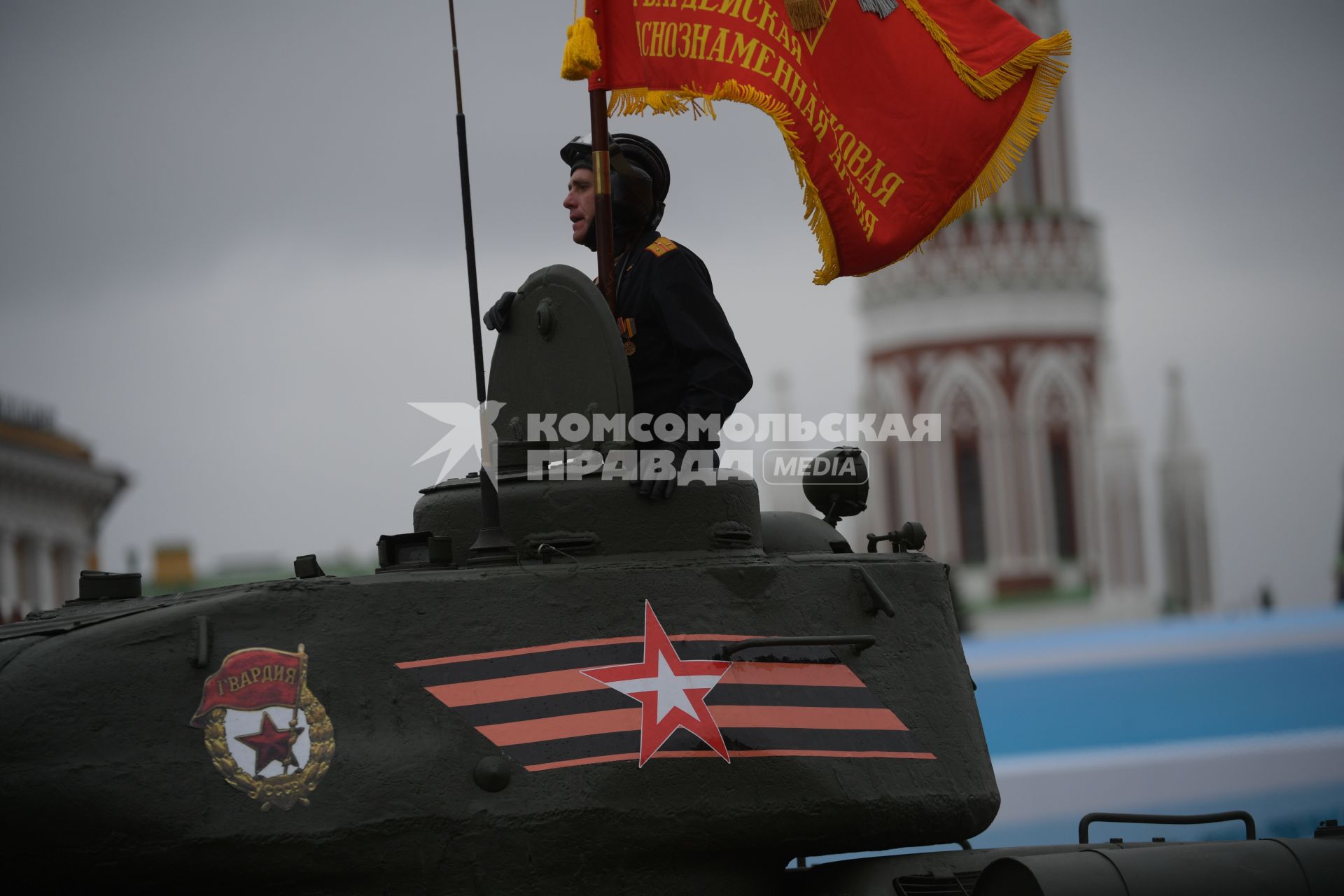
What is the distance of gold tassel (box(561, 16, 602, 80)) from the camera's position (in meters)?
8.30

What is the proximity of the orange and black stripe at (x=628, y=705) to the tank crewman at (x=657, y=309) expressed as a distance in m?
0.81

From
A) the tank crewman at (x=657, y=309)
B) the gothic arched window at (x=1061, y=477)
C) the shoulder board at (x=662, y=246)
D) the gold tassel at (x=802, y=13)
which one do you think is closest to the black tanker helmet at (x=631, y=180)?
the tank crewman at (x=657, y=309)

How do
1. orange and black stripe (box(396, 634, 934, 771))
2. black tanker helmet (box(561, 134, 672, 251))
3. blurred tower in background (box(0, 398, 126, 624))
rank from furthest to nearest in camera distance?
blurred tower in background (box(0, 398, 126, 624))
black tanker helmet (box(561, 134, 672, 251))
orange and black stripe (box(396, 634, 934, 771))

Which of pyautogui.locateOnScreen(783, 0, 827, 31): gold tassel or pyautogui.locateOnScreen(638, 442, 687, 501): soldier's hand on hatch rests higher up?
pyautogui.locateOnScreen(783, 0, 827, 31): gold tassel

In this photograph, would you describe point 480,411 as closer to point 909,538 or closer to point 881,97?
point 909,538

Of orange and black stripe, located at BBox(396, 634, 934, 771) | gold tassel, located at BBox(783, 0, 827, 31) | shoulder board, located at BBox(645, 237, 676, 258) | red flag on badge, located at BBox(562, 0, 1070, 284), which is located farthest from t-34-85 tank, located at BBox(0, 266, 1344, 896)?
gold tassel, located at BBox(783, 0, 827, 31)

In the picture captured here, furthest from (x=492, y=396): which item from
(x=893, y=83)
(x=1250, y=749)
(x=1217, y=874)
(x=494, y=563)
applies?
(x=1250, y=749)

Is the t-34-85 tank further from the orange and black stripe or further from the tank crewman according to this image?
the tank crewman

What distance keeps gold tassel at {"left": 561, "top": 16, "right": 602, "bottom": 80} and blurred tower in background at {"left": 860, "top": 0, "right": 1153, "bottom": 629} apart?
33938mm

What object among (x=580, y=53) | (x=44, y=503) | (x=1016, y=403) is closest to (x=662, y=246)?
(x=580, y=53)

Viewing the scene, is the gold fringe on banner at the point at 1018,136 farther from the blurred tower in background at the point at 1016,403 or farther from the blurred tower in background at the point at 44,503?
the blurred tower in background at the point at 1016,403

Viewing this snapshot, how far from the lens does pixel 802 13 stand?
9.07 m

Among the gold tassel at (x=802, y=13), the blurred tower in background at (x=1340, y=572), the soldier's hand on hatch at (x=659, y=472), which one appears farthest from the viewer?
the blurred tower in background at (x=1340, y=572)

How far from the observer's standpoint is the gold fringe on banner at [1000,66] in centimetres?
939
